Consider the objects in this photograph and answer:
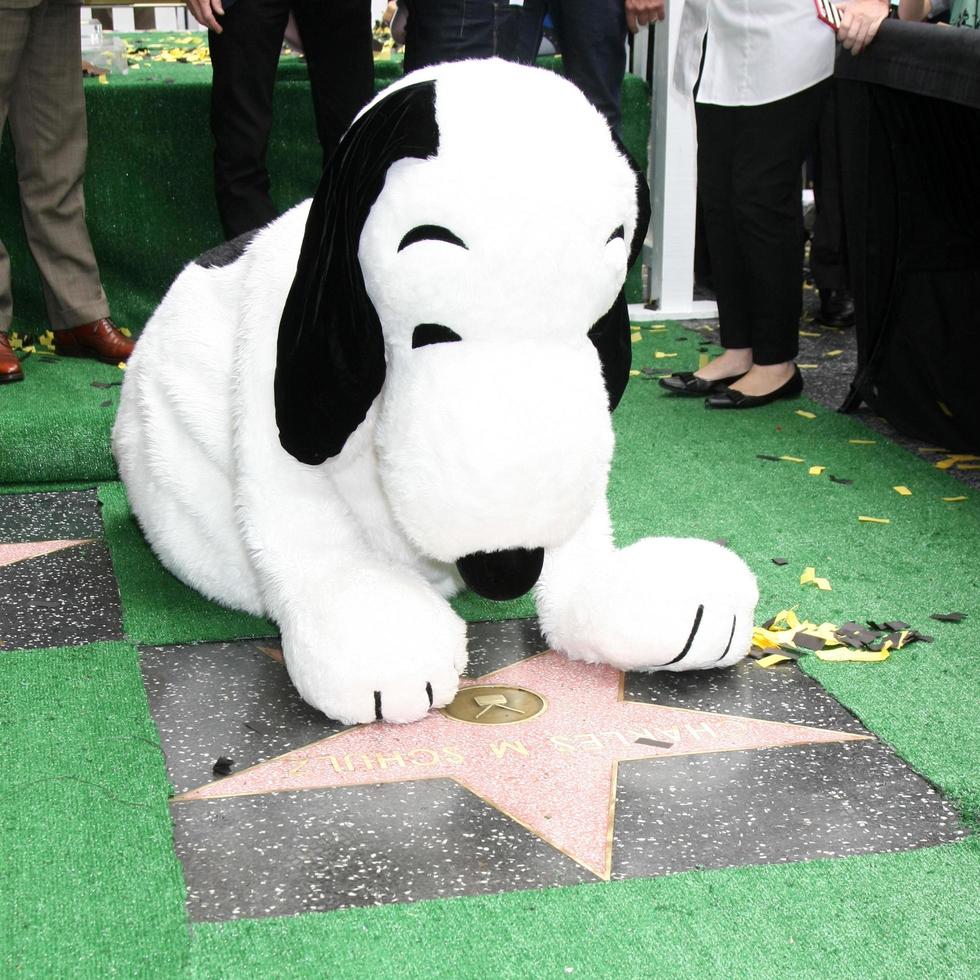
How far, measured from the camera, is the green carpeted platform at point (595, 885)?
1.14m

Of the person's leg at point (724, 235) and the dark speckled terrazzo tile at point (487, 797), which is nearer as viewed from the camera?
the dark speckled terrazzo tile at point (487, 797)

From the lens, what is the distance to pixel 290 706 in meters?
1.62

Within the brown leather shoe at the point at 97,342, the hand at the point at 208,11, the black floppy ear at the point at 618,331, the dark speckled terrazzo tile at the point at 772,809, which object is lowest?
the dark speckled terrazzo tile at the point at 772,809

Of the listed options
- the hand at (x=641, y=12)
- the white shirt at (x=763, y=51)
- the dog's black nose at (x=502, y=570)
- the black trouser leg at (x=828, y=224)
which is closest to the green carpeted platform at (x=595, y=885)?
the dog's black nose at (x=502, y=570)

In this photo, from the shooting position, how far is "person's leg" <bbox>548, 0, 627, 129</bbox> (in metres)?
3.07

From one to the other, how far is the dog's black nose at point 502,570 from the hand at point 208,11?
1858 millimetres

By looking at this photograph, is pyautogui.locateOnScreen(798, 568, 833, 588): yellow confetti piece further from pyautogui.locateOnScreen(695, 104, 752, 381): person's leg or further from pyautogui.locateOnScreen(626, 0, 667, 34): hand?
Answer: pyautogui.locateOnScreen(626, 0, 667, 34): hand

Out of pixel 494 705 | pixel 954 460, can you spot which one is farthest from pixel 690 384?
pixel 494 705

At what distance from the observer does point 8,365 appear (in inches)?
117

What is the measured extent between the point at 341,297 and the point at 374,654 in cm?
41

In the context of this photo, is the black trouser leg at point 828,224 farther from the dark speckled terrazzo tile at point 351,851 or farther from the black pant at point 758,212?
the dark speckled terrazzo tile at point 351,851

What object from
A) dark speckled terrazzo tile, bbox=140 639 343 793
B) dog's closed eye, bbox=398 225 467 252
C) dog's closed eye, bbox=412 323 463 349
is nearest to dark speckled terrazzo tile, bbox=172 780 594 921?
dark speckled terrazzo tile, bbox=140 639 343 793

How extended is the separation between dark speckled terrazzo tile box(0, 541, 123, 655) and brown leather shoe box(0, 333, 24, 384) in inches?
37.2

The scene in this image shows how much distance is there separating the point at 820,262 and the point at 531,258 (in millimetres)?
2803
